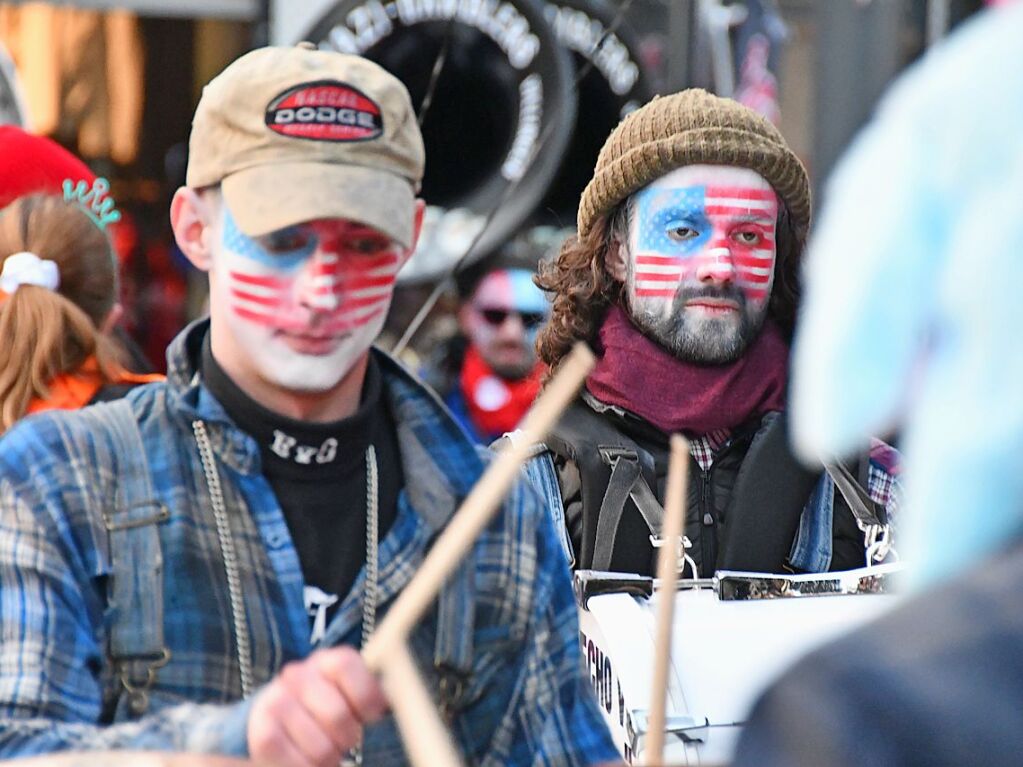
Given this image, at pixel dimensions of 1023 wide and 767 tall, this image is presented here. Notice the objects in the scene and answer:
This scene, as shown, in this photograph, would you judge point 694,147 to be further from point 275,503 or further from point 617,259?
point 275,503

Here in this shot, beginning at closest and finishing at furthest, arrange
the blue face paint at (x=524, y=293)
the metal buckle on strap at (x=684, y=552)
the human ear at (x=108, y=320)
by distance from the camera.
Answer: the metal buckle on strap at (x=684, y=552), the human ear at (x=108, y=320), the blue face paint at (x=524, y=293)

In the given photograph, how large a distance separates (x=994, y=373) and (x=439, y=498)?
118cm

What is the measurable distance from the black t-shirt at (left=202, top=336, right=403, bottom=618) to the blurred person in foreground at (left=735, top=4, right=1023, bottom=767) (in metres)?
1.06

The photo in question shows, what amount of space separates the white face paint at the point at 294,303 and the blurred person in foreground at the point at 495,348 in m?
4.68

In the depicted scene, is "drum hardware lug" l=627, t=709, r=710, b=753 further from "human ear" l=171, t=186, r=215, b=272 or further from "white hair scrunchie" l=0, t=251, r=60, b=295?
"white hair scrunchie" l=0, t=251, r=60, b=295

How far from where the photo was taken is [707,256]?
3227 mm

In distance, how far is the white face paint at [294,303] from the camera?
2170 millimetres

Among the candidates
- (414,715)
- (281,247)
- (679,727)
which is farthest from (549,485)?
(414,715)

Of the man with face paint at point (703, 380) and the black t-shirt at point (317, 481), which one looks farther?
the man with face paint at point (703, 380)

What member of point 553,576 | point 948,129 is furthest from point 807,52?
point 948,129

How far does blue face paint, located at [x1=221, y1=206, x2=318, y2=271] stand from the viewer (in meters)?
2.18

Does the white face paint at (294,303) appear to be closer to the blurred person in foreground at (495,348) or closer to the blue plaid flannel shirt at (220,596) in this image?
the blue plaid flannel shirt at (220,596)

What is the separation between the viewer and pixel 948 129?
3.63 ft

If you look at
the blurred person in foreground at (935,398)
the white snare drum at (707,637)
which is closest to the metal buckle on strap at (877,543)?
the white snare drum at (707,637)
